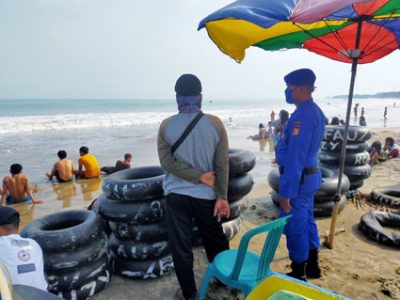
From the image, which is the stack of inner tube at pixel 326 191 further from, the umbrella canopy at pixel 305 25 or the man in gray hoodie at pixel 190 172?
the man in gray hoodie at pixel 190 172

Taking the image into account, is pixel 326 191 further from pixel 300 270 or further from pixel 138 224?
pixel 138 224

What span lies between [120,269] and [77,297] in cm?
58

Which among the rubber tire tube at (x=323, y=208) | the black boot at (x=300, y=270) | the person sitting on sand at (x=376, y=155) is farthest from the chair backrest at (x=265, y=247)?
the person sitting on sand at (x=376, y=155)

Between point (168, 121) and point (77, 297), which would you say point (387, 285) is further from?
point (77, 297)

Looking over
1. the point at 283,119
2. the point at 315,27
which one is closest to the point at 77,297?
the point at 315,27

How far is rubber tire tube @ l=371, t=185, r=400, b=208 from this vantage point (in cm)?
562

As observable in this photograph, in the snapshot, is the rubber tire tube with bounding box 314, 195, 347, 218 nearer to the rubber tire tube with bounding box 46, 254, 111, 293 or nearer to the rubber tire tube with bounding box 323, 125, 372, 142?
the rubber tire tube with bounding box 323, 125, 372, 142

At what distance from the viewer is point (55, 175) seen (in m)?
9.45

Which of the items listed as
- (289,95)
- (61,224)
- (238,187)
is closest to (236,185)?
(238,187)

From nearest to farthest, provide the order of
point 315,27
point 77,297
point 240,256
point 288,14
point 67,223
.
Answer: point 240,256 → point 288,14 → point 77,297 → point 67,223 → point 315,27

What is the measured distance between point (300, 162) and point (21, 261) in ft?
8.43

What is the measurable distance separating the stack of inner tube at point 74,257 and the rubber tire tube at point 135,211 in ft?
0.59

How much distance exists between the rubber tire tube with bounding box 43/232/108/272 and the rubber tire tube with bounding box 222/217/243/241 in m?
1.81

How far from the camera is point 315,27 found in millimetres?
4211
